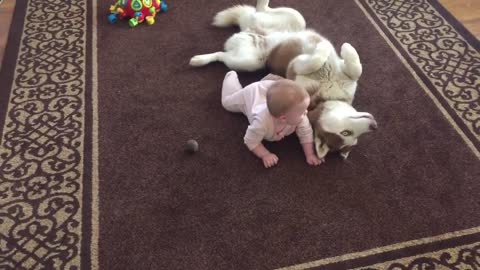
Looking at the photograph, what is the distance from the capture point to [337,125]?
1452 mm

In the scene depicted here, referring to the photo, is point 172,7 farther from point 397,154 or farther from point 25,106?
point 397,154

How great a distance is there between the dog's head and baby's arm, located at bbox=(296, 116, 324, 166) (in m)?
0.02

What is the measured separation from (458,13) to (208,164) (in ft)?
4.98

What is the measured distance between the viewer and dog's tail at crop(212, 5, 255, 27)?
77.8 inches

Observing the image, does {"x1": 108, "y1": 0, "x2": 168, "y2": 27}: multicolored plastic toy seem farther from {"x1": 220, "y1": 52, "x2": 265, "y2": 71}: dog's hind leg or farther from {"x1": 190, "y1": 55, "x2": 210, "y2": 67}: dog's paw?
{"x1": 220, "y1": 52, "x2": 265, "y2": 71}: dog's hind leg

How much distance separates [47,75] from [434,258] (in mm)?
1657

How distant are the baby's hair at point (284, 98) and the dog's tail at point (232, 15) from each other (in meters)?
0.69

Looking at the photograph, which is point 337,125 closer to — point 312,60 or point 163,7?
point 312,60

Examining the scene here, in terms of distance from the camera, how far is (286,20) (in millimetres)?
1884

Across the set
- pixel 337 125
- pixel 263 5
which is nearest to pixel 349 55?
pixel 337 125

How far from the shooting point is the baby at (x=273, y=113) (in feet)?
4.48

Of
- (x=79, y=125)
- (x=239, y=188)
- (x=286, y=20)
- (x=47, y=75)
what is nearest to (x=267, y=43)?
(x=286, y=20)

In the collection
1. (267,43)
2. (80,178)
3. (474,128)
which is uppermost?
(267,43)

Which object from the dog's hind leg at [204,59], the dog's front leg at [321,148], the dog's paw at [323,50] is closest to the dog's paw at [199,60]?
the dog's hind leg at [204,59]
